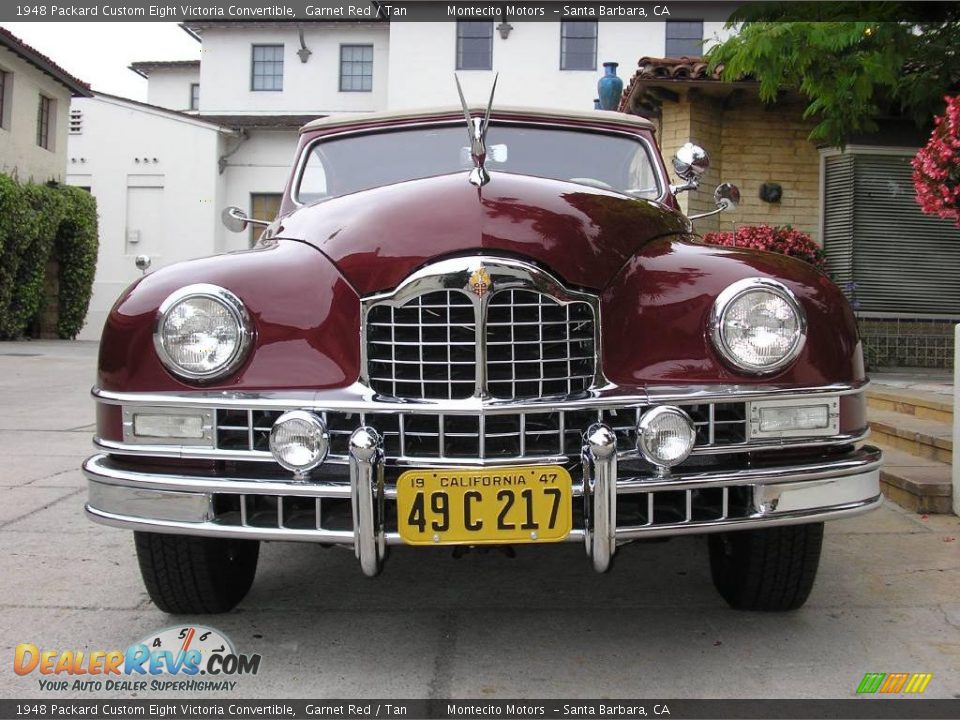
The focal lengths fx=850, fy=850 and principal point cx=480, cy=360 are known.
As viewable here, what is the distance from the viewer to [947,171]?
5410mm

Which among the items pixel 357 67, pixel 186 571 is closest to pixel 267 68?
pixel 357 67

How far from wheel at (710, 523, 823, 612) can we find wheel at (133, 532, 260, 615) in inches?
61.9

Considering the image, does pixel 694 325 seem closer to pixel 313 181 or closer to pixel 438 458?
pixel 438 458

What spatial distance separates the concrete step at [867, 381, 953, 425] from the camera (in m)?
5.14

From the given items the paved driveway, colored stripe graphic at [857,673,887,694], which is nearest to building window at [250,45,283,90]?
the paved driveway

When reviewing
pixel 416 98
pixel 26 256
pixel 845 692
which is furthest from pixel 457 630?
pixel 416 98

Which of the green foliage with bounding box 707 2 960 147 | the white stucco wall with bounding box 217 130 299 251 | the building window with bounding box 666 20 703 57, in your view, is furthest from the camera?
the white stucco wall with bounding box 217 130 299 251

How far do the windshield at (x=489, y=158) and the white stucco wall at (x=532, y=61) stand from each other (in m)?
19.0

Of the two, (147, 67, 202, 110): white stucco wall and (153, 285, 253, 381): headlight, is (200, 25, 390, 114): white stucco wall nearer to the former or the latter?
(147, 67, 202, 110): white stucco wall

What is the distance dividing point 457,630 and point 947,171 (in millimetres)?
4601

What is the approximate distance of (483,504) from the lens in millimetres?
2102

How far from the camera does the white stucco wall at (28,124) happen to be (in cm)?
1747

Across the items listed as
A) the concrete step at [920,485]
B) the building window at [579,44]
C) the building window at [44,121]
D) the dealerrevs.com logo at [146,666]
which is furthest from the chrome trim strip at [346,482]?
the building window at [579,44]

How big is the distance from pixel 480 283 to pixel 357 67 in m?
24.3
